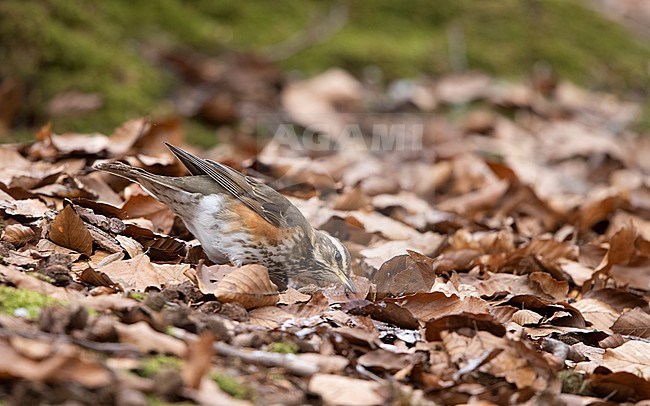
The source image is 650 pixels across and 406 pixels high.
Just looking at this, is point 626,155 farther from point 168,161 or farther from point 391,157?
point 168,161

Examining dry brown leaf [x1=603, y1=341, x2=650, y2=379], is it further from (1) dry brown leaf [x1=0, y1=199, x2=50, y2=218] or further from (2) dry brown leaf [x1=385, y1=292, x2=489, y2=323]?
(1) dry brown leaf [x1=0, y1=199, x2=50, y2=218]

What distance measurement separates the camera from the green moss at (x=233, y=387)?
265 cm

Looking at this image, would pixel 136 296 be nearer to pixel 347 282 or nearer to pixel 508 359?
pixel 347 282

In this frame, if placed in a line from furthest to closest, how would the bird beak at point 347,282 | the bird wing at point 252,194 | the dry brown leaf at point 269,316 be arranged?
the bird wing at point 252,194
the bird beak at point 347,282
the dry brown leaf at point 269,316

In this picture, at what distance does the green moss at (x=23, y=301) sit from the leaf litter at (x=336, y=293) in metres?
0.01

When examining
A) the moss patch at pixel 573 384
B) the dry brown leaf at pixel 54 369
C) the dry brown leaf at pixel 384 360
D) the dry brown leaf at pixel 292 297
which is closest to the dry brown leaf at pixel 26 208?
the dry brown leaf at pixel 292 297

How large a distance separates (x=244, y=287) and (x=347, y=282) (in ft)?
2.32

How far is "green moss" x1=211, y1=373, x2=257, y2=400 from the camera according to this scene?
265cm

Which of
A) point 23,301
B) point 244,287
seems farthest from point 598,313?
point 23,301

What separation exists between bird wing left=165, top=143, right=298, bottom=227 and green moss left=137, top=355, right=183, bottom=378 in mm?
1571

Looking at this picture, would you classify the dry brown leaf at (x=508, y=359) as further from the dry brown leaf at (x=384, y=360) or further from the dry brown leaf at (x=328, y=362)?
the dry brown leaf at (x=328, y=362)

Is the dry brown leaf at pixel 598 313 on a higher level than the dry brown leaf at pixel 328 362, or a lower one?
lower

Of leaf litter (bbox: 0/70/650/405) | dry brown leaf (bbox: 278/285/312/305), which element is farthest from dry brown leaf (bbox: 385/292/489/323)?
dry brown leaf (bbox: 278/285/312/305)

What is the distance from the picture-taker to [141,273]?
3.63 meters
